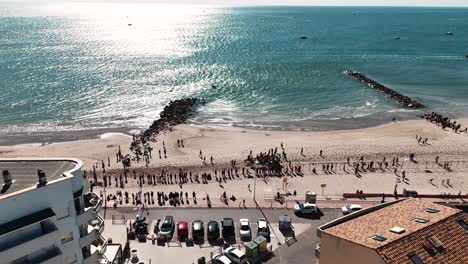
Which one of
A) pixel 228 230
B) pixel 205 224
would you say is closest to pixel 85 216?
pixel 228 230

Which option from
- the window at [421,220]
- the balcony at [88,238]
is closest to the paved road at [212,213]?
the window at [421,220]

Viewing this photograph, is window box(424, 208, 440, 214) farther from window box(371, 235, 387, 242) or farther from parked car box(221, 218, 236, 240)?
parked car box(221, 218, 236, 240)

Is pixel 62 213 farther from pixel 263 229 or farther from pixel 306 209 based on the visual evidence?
pixel 306 209

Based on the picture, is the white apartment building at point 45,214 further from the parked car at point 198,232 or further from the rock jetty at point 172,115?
the rock jetty at point 172,115

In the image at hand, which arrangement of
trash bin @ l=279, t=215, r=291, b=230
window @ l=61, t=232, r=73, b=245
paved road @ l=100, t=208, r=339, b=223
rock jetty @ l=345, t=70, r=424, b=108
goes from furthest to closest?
rock jetty @ l=345, t=70, r=424, b=108 → paved road @ l=100, t=208, r=339, b=223 → trash bin @ l=279, t=215, r=291, b=230 → window @ l=61, t=232, r=73, b=245

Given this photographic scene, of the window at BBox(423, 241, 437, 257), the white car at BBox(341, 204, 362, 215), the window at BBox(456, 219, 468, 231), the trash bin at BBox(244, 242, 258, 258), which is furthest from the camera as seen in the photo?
the white car at BBox(341, 204, 362, 215)

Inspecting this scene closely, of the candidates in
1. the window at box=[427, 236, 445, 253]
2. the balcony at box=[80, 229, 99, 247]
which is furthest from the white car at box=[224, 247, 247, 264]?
the window at box=[427, 236, 445, 253]

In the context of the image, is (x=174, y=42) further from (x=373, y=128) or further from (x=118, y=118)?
(x=373, y=128)
